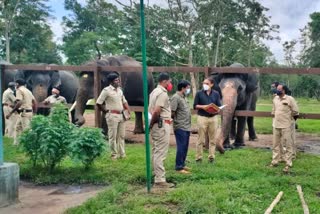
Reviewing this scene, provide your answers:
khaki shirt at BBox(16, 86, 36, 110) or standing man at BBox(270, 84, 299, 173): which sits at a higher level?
khaki shirt at BBox(16, 86, 36, 110)

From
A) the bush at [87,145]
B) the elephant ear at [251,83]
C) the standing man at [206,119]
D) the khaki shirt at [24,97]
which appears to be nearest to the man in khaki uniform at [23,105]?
the khaki shirt at [24,97]

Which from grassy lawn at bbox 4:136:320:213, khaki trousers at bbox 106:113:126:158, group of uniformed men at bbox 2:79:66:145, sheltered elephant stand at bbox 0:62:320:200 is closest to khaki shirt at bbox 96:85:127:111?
khaki trousers at bbox 106:113:126:158

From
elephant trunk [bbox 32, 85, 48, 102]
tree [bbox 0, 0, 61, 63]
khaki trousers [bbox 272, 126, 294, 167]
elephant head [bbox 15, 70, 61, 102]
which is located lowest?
khaki trousers [bbox 272, 126, 294, 167]

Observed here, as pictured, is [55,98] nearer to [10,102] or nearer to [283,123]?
[10,102]

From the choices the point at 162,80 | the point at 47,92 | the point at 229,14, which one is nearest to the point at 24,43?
the point at 229,14

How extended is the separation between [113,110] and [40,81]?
181 inches

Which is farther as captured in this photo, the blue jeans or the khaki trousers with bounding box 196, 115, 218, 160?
the khaki trousers with bounding box 196, 115, 218, 160

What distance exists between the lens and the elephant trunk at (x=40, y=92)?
12.1 meters

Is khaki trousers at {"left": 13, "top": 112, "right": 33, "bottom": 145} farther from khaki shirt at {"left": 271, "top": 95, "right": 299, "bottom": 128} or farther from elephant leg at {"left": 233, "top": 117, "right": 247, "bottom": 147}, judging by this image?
khaki shirt at {"left": 271, "top": 95, "right": 299, "bottom": 128}

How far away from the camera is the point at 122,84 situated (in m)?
12.9

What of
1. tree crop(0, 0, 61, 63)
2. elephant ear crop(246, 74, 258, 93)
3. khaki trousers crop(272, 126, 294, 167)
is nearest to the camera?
khaki trousers crop(272, 126, 294, 167)

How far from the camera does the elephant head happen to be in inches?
482

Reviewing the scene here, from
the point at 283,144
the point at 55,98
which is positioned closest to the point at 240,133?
the point at 283,144

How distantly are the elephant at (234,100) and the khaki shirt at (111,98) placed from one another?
214 cm
